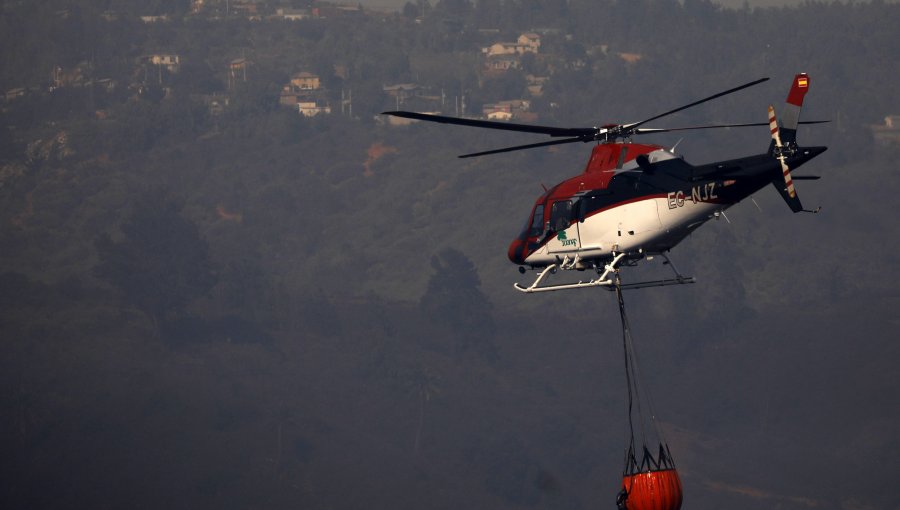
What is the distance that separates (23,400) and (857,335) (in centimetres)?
9236

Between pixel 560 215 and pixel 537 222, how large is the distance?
113cm

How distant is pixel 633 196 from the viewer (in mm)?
44500

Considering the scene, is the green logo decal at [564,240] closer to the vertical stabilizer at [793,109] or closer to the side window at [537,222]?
the side window at [537,222]

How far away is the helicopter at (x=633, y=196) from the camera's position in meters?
42.2

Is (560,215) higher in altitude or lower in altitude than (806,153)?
lower

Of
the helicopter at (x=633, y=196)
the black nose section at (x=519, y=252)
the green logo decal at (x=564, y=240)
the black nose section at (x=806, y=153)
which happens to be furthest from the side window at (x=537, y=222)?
the black nose section at (x=806, y=153)

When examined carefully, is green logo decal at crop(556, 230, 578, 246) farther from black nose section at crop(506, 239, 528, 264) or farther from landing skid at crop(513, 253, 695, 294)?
black nose section at crop(506, 239, 528, 264)

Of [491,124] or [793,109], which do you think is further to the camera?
[491,124]

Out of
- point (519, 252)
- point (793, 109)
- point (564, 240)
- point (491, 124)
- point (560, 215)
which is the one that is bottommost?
point (519, 252)

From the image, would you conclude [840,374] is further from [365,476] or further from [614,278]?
[614,278]

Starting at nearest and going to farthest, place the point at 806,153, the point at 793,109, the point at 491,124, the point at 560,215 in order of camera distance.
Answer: the point at 793,109, the point at 806,153, the point at 491,124, the point at 560,215

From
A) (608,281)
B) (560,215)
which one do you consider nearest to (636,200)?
(608,281)

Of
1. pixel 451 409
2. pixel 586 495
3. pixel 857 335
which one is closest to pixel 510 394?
pixel 451 409

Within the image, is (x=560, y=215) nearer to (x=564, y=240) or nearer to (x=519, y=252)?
(x=564, y=240)
